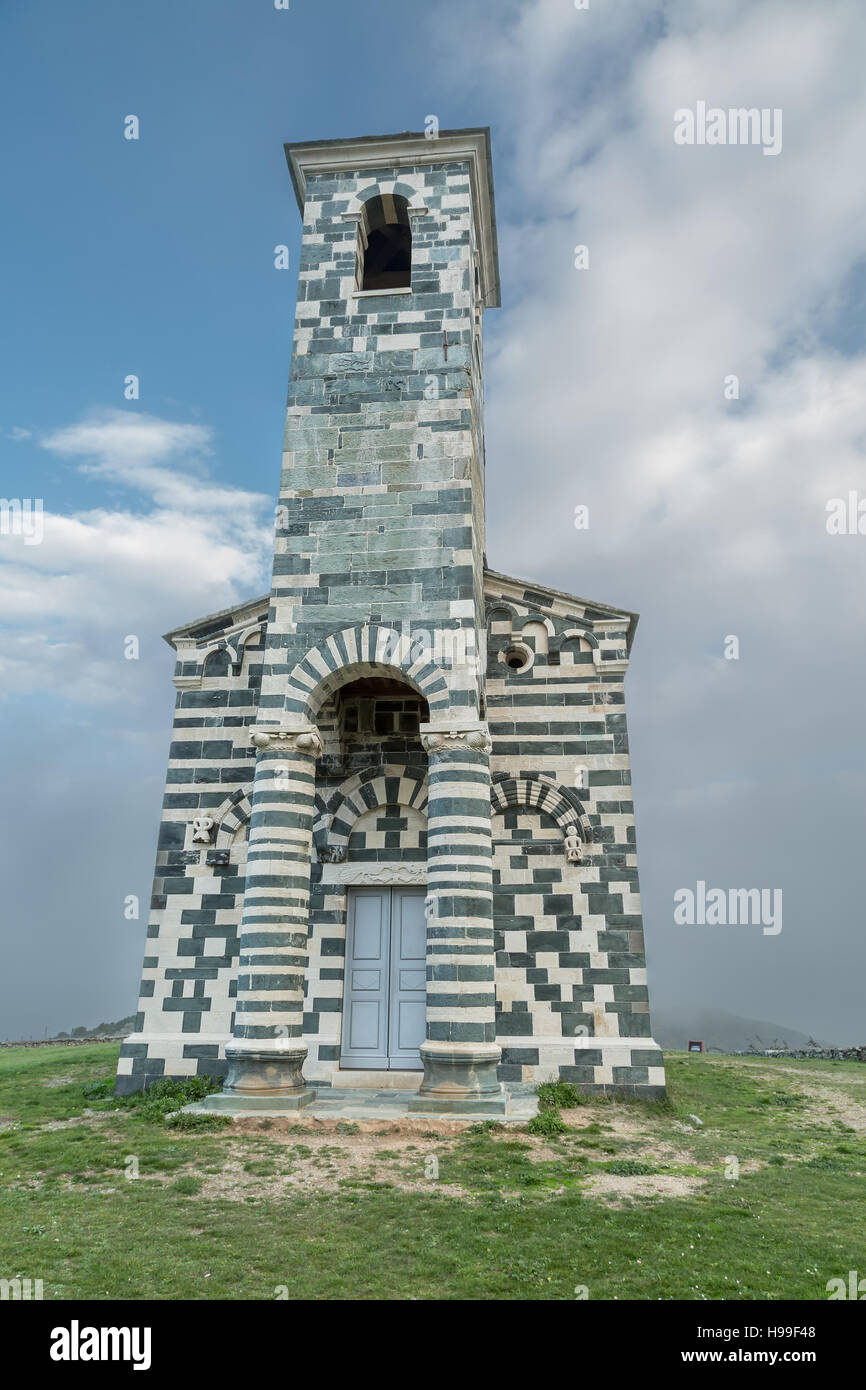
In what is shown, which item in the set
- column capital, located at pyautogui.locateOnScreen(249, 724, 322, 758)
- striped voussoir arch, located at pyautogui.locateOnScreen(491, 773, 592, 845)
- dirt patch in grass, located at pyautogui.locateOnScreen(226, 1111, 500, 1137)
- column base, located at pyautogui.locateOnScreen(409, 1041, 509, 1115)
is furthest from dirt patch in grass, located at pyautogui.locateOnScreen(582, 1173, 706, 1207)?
column capital, located at pyautogui.locateOnScreen(249, 724, 322, 758)

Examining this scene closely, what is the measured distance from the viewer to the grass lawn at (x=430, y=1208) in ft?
19.9

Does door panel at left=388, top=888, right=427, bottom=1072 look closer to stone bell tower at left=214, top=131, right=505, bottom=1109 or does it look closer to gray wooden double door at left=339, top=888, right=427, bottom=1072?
gray wooden double door at left=339, top=888, right=427, bottom=1072

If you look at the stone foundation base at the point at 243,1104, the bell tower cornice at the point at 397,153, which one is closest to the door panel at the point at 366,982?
the stone foundation base at the point at 243,1104

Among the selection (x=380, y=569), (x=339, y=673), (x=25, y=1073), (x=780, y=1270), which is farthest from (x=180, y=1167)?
(x=25, y=1073)

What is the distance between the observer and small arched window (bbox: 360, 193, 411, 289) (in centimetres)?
1723

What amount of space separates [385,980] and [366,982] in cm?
33

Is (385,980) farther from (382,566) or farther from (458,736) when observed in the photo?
(382,566)

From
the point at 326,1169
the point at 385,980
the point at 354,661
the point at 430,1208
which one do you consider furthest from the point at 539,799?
the point at 430,1208

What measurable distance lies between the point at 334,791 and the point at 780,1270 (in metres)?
10.9

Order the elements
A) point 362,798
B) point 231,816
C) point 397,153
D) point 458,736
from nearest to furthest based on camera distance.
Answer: point 458,736 → point 362,798 → point 231,816 → point 397,153

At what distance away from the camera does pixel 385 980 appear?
15.2 metres

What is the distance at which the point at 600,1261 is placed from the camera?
6395 millimetres

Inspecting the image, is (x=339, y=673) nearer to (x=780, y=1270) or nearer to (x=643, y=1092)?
(x=643, y=1092)

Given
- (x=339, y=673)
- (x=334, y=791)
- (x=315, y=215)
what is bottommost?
(x=334, y=791)
